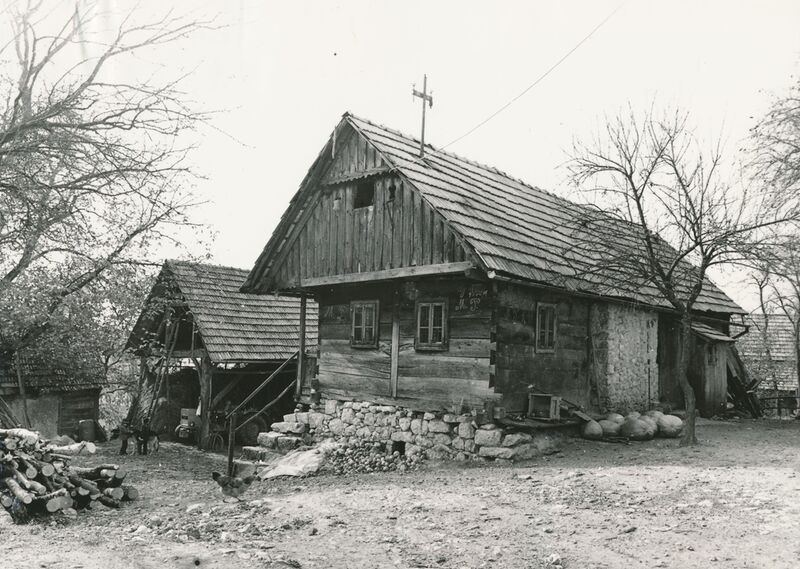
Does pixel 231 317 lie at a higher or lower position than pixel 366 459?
higher

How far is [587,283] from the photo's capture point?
13070 millimetres

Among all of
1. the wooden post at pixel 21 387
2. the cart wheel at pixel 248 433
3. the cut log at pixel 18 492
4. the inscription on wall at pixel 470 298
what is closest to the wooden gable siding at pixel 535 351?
the inscription on wall at pixel 470 298

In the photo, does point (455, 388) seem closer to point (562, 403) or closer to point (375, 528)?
point (562, 403)

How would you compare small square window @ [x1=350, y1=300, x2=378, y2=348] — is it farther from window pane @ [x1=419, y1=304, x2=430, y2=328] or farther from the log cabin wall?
window pane @ [x1=419, y1=304, x2=430, y2=328]

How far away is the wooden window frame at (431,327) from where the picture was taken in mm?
11906

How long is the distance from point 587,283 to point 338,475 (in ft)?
19.3

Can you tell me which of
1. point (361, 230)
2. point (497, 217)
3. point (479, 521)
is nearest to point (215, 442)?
point (361, 230)

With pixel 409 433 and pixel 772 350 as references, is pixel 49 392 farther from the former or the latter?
pixel 772 350

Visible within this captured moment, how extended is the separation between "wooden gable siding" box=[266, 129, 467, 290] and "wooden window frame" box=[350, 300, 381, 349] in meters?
0.75

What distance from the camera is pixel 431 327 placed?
12156 mm

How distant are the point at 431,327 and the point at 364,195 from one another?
3.05 metres

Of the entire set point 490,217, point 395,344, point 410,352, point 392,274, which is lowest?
point 410,352

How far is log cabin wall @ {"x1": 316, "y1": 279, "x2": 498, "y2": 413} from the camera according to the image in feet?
37.6

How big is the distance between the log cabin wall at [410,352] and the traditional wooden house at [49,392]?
433 inches
